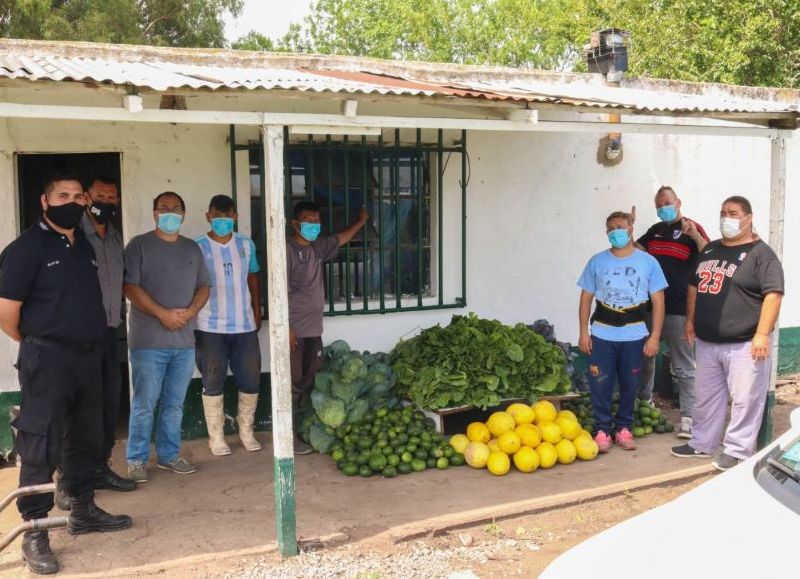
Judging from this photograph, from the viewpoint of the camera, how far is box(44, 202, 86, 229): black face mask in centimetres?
416

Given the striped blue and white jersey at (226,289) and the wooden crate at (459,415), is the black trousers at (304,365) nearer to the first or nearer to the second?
the striped blue and white jersey at (226,289)

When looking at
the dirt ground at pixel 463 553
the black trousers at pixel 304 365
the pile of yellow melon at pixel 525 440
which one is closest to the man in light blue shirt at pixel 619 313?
the pile of yellow melon at pixel 525 440

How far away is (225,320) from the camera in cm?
581

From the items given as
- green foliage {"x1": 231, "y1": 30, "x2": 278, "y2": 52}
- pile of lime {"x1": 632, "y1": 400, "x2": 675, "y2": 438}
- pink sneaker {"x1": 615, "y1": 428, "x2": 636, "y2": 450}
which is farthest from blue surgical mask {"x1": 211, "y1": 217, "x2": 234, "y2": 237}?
green foliage {"x1": 231, "y1": 30, "x2": 278, "y2": 52}

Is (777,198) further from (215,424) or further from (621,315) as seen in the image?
(215,424)

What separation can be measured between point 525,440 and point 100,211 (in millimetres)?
3391

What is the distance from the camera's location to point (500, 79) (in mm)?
7250

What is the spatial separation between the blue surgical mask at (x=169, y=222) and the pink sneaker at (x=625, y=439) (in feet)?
12.4

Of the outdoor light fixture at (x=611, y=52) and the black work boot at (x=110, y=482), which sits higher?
the outdoor light fixture at (x=611, y=52)

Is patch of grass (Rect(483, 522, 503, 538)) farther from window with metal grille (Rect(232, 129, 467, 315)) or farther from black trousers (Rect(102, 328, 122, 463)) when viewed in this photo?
window with metal grille (Rect(232, 129, 467, 315))

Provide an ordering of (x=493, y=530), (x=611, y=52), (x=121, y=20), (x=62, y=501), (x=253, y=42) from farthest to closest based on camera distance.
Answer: (x=253, y=42) → (x=121, y=20) → (x=611, y=52) → (x=62, y=501) → (x=493, y=530)

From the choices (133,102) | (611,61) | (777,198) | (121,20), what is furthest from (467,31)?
(133,102)

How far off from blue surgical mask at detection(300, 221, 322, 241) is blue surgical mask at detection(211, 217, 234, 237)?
56cm

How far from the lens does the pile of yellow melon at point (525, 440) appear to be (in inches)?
226
